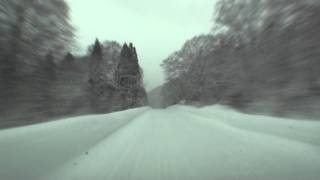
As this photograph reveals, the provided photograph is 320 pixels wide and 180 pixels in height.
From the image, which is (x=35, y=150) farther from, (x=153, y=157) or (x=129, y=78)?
(x=129, y=78)

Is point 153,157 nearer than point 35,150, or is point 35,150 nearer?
point 35,150

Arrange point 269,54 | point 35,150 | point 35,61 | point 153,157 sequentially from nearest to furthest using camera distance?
point 35,150 < point 153,157 < point 35,61 < point 269,54

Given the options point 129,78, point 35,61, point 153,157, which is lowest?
point 153,157

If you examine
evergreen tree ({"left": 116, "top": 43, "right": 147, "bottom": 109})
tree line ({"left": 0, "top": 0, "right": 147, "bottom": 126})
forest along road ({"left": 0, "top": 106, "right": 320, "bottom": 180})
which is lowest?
forest along road ({"left": 0, "top": 106, "right": 320, "bottom": 180})

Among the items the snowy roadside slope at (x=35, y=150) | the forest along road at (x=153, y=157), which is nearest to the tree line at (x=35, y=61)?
the forest along road at (x=153, y=157)

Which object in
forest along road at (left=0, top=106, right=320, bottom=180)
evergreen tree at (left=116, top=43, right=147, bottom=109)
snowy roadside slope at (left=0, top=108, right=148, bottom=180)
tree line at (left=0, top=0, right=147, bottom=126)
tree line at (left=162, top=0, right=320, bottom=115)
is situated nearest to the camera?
snowy roadside slope at (left=0, top=108, right=148, bottom=180)

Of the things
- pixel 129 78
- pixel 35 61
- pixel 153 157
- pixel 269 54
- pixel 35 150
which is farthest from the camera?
pixel 129 78

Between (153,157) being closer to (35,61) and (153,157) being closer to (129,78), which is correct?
(35,61)

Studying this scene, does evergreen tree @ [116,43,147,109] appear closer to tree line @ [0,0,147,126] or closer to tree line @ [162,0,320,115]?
tree line @ [162,0,320,115]

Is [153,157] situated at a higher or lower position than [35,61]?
lower

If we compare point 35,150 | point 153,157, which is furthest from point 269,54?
point 35,150

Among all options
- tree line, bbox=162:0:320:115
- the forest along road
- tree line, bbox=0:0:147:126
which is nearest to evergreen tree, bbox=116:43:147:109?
tree line, bbox=162:0:320:115

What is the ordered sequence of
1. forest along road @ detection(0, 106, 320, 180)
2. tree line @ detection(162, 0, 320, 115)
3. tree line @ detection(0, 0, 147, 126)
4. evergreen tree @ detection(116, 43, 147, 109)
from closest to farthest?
forest along road @ detection(0, 106, 320, 180)
tree line @ detection(0, 0, 147, 126)
tree line @ detection(162, 0, 320, 115)
evergreen tree @ detection(116, 43, 147, 109)

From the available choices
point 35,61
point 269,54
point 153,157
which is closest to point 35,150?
point 153,157
